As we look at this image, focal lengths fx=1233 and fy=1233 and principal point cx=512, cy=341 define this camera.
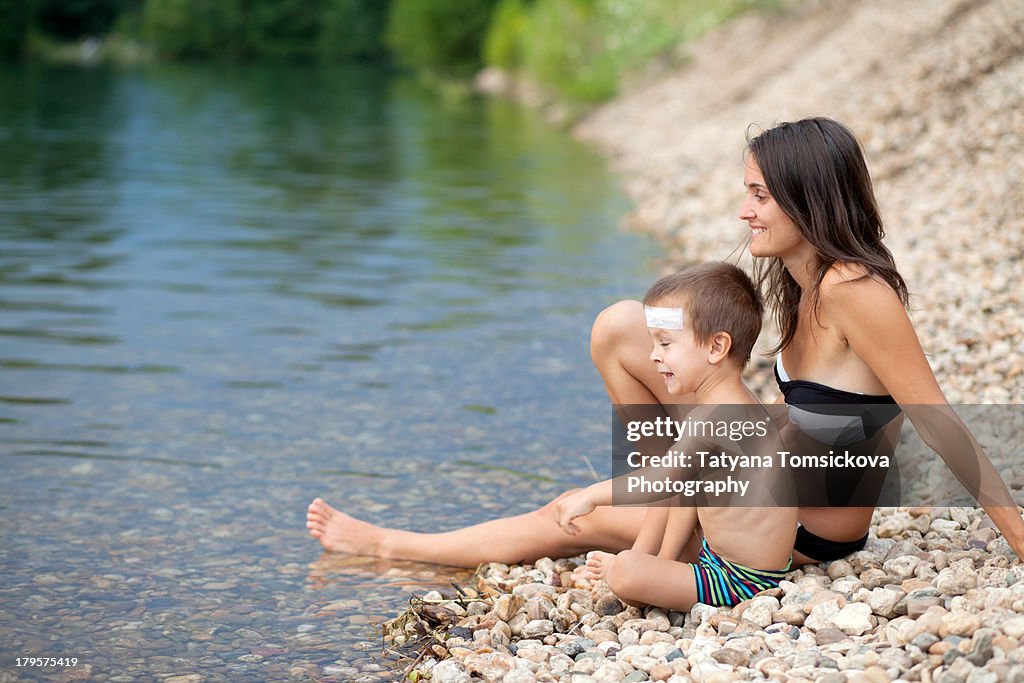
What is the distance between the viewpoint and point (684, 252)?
36.0ft

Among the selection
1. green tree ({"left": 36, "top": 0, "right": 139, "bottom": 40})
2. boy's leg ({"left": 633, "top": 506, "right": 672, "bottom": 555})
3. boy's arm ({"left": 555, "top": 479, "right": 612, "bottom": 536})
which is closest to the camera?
boy's arm ({"left": 555, "top": 479, "right": 612, "bottom": 536})

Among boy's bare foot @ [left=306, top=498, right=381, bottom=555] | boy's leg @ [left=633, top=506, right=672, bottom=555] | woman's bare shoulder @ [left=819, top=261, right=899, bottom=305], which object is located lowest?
boy's bare foot @ [left=306, top=498, right=381, bottom=555]

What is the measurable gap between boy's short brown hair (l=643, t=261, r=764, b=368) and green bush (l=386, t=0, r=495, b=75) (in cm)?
4260

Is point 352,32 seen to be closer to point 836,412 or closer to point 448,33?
point 448,33

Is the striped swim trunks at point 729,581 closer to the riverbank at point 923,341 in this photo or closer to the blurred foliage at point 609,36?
the riverbank at point 923,341

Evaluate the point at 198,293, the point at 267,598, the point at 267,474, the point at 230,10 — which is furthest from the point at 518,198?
the point at 230,10

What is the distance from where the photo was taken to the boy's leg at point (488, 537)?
4500 millimetres

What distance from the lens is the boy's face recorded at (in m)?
3.80

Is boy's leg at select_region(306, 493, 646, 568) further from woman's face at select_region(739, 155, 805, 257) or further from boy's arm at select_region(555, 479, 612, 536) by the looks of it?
woman's face at select_region(739, 155, 805, 257)

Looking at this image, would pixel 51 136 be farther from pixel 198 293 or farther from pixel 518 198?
pixel 198 293

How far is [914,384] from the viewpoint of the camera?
362 cm

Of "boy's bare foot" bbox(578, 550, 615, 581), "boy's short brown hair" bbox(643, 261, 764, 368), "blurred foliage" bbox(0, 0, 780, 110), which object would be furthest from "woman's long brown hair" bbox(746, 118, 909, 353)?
"blurred foliage" bbox(0, 0, 780, 110)

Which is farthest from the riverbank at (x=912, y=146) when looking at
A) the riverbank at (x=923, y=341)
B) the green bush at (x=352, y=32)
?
the green bush at (x=352, y=32)

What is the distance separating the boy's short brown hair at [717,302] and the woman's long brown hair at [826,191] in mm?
211
